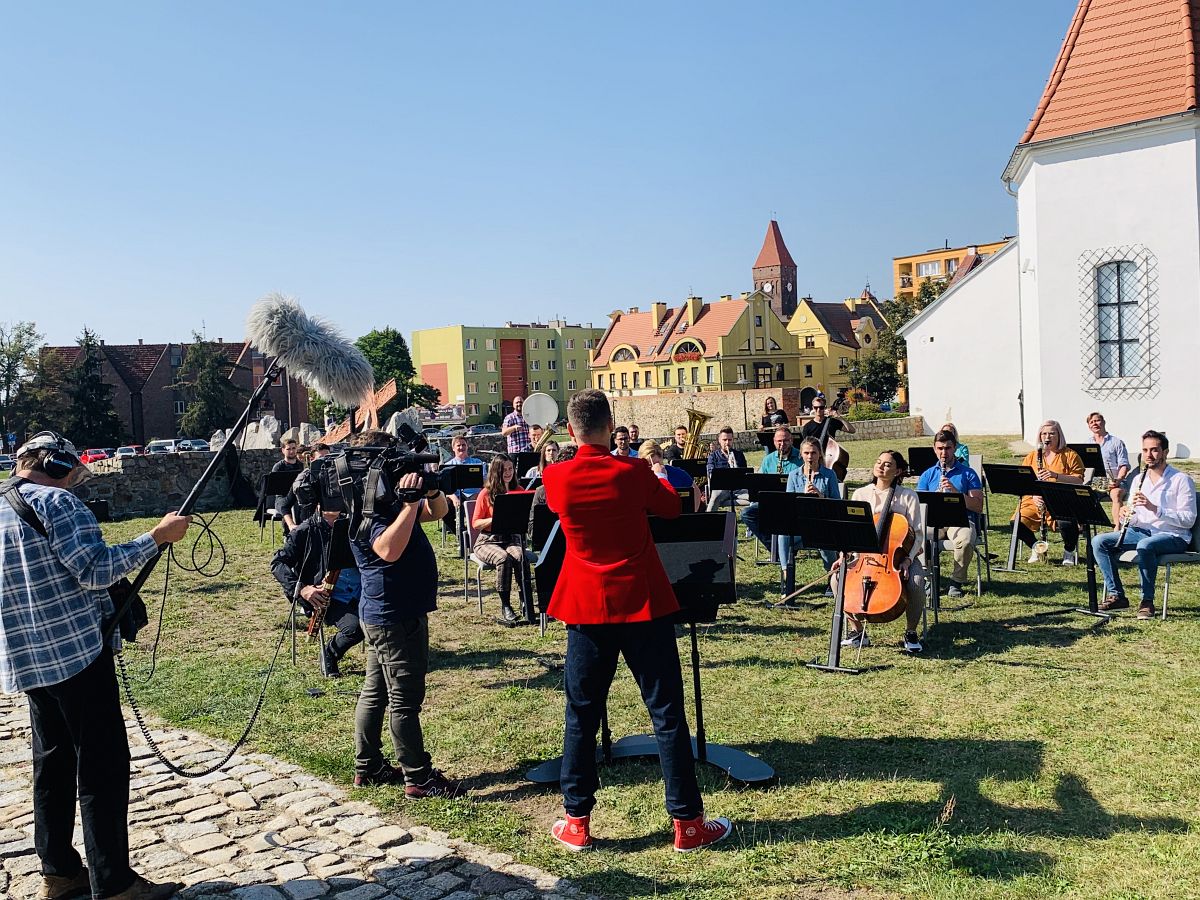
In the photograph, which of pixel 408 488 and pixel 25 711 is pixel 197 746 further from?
pixel 408 488

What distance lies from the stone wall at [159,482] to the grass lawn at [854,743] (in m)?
13.1

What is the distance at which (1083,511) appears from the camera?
8.66 meters

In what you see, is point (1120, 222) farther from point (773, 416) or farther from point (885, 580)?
point (885, 580)

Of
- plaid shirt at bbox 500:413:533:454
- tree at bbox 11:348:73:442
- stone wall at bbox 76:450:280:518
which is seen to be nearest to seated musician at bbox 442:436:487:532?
plaid shirt at bbox 500:413:533:454

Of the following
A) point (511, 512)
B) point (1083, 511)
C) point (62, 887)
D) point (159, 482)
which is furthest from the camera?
point (159, 482)

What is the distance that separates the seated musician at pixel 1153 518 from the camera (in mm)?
8891

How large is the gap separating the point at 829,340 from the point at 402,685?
87468 millimetres

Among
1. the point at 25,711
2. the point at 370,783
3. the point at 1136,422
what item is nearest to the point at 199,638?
the point at 25,711

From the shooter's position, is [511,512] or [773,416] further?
[773,416]

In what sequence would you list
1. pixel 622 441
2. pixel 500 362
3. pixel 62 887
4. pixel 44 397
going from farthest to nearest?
pixel 500 362, pixel 44 397, pixel 622 441, pixel 62 887

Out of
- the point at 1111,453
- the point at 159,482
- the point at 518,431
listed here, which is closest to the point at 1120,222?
the point at 1111,453

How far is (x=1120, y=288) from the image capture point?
2075 cm

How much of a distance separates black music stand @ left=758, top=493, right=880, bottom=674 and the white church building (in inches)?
615

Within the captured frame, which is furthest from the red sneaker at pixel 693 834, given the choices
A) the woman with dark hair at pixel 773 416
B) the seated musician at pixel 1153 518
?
the woman with dark hair at pixel 773 416
